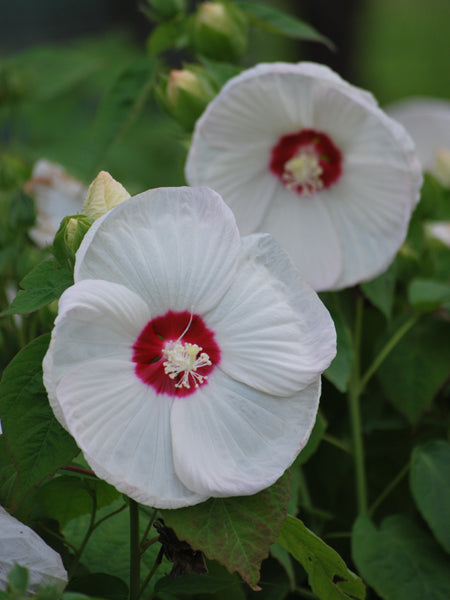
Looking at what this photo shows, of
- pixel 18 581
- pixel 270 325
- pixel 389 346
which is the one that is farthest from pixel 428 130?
pixel 18 581

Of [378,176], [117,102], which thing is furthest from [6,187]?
[378,176]

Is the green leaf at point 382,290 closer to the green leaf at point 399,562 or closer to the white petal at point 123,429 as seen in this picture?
the green leaf at point 399,562

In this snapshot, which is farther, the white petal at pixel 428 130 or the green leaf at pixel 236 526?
the white petal at pixel 428 130

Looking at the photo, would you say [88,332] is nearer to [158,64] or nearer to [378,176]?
[378,176]

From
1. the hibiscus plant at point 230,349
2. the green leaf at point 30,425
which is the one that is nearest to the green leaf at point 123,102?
the hibiscus plant at point 230,349

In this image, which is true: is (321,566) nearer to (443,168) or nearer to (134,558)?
(134,558)

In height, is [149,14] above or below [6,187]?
above
